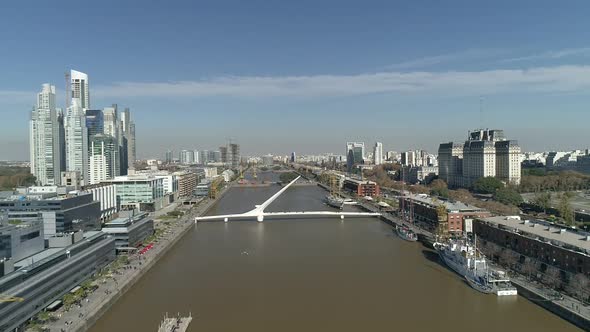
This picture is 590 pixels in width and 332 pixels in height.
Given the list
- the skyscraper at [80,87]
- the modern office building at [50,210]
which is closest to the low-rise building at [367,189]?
the modern office building at [50,210]

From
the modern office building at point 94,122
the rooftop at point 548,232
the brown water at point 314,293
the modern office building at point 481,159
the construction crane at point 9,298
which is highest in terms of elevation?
the modern office building at point 94,122

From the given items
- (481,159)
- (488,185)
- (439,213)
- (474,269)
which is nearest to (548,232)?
(474,269)

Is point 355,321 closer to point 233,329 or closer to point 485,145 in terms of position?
point 233,329

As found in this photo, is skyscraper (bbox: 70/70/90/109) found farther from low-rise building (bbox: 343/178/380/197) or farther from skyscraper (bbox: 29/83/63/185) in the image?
low-rise building (bbox: 343/178/380/197)

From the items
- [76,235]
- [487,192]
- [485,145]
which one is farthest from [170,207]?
[485,145]

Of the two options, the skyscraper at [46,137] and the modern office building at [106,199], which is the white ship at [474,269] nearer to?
the modern office building at [106,199]

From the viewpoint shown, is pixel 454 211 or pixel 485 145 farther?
pixel 485 145

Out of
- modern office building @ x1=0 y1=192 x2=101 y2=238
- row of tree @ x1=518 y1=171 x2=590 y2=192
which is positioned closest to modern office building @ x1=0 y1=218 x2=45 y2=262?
modern office building @ x1=0 y1=192 x2=101 y2=238
